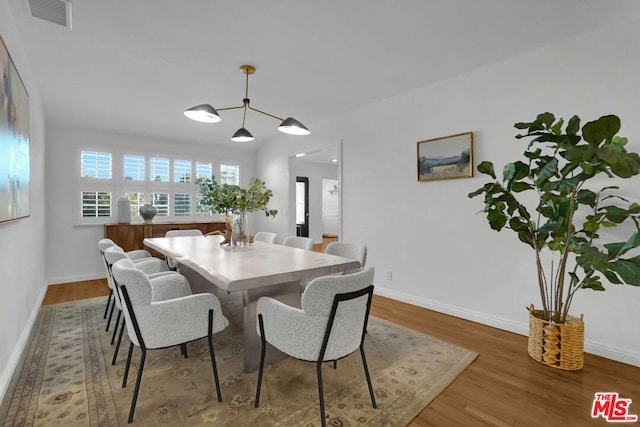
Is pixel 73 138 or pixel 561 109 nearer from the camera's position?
pixel 561 109

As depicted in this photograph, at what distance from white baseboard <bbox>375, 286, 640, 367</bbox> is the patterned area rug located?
73 cm

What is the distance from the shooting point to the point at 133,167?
211 inches

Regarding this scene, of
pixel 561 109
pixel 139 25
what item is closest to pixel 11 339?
pixel 139 25

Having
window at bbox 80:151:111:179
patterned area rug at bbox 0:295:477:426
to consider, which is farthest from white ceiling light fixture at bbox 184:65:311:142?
window at bbox 80:151:111:179

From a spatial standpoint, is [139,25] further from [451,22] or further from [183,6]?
[451,22]

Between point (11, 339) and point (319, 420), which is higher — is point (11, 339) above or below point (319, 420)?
above

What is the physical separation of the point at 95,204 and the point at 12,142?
3.47 meters

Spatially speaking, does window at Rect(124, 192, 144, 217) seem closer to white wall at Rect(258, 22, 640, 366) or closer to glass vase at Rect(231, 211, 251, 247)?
glass vase at Rect(231, 211, 251, 247)

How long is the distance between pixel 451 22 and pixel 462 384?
258 cm

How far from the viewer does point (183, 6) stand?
6.82 feet

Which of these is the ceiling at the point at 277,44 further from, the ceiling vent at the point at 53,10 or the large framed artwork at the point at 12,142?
the large framed artwork at the point at 12,142

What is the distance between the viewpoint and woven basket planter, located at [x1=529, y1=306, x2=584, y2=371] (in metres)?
2.14

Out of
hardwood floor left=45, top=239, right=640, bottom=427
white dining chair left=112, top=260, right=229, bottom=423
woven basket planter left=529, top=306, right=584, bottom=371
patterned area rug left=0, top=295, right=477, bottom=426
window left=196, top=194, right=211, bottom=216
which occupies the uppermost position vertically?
window left=196, top=194, right=211, bottom=216

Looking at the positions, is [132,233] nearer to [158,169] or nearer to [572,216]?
[158,169]
